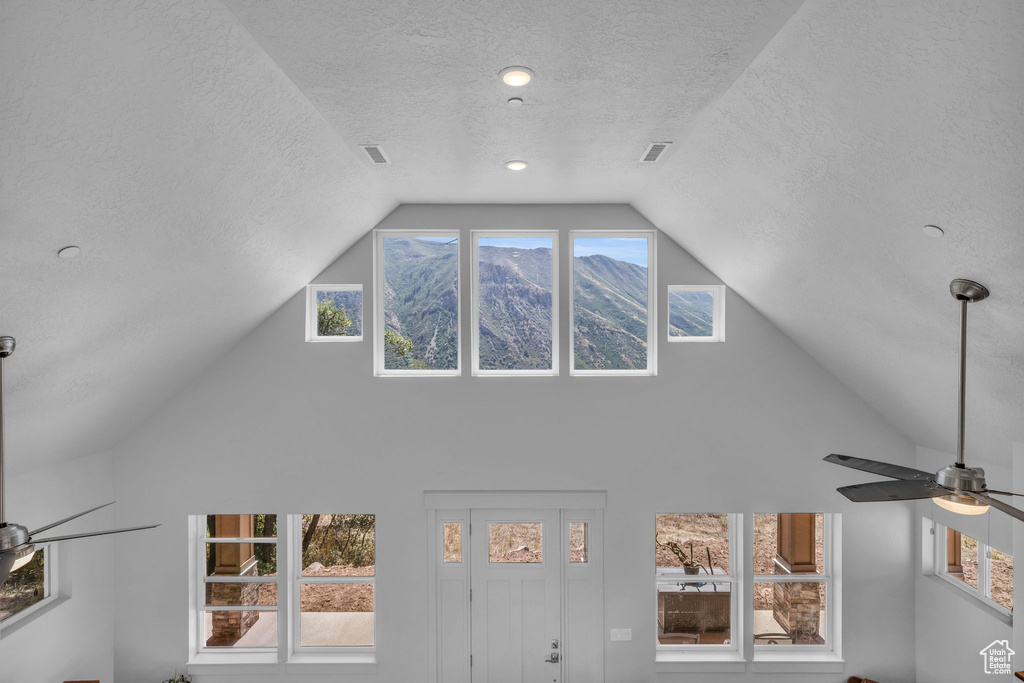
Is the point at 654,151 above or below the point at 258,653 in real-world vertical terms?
above

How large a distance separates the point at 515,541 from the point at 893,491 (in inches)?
148

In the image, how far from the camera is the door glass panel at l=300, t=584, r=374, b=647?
18.5 feet

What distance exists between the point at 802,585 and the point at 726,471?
4.55 feet

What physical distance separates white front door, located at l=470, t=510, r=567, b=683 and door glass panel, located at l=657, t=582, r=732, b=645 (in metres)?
1.04

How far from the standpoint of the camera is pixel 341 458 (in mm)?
5492

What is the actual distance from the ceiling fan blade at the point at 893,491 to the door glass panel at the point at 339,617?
183 inches

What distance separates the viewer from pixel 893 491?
93.7 inches

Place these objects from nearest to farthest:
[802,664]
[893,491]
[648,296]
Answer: [893,491] < [802,664] < [648,296]

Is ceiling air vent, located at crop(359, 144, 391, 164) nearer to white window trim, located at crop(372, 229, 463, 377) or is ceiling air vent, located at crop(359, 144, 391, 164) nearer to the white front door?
white window trim, located at crop(372, 229, 463, 377)

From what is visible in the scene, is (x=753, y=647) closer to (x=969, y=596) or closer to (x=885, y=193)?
(x=969, y=596)

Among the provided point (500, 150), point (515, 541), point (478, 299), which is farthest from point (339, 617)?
point (500, 150)

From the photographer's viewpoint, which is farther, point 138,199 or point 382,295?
point 382,295

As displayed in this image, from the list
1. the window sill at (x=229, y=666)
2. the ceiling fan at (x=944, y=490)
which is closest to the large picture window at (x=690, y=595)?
the ceiling fan at (x=944, y=490)

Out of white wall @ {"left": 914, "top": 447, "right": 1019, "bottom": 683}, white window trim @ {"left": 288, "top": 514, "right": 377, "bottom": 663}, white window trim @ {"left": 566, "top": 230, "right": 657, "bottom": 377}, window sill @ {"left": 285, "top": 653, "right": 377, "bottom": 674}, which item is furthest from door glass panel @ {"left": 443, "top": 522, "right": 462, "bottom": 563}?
white wall @ {"left": 914, "top": 447, "right": 1019, "bottom": 683}
